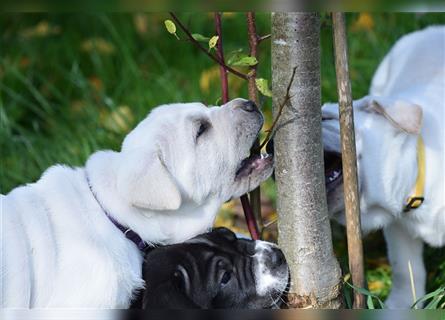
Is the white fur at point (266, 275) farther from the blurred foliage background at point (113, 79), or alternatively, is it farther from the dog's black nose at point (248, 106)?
the blurred foliage background at point (113, 79)

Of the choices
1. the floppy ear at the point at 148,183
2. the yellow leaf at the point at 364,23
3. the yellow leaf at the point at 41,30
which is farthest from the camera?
the yellow leaf at the point at 41,30

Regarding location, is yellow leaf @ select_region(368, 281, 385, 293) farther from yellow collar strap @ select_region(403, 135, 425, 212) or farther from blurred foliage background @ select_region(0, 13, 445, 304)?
yellow collar strap @ select_region(403, 135, 425, 212)

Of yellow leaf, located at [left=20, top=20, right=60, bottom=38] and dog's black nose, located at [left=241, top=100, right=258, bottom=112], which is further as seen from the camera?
yellow leaf, located at [left=20, top=20, right=60, bottom=38]

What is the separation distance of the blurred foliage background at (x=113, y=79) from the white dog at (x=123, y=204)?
1.38 metres

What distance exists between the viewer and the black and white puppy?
3.38m

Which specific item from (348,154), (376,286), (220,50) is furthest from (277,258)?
(376,286)

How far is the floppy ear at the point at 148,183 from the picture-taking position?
3303 millimetres

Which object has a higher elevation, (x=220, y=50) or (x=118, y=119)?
(x=220, y=50)

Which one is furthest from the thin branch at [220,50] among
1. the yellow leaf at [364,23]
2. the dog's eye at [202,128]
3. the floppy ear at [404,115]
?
the yellow leaf at [364,23]

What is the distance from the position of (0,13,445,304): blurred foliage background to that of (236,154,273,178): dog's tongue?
1296 millimetres

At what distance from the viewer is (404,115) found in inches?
158

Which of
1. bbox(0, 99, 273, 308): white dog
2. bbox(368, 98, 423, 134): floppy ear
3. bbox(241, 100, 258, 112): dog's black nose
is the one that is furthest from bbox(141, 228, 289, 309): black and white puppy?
bbox(368, 98, 423, 134): floppy ear

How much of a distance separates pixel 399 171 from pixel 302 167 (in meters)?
1.01

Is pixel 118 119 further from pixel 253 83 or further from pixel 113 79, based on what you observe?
pixel 253 83
